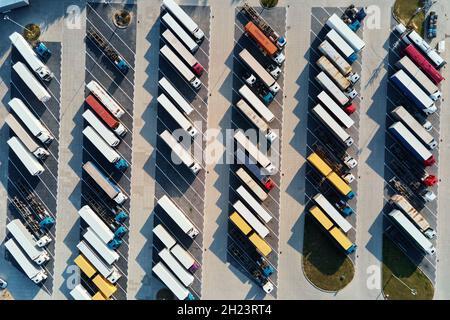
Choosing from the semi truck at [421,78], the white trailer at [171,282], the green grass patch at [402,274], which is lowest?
the green grass patch at [402,274]

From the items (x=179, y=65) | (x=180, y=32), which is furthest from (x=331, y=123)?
(x=180, y=32)

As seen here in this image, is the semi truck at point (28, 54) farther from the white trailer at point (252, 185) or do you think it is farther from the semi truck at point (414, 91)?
the semi truck at point (414, 91)

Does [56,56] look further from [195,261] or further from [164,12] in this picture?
[195,261]

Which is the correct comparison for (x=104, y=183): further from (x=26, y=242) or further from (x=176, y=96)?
(x=176, y=96)

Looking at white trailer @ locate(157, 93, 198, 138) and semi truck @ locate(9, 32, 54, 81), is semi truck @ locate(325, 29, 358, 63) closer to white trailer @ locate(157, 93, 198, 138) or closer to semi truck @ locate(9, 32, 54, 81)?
white trailer @ locate(157, 93, 198, 138)

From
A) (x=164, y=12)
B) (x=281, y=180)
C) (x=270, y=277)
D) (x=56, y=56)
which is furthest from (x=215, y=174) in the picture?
(x=56, y=56)

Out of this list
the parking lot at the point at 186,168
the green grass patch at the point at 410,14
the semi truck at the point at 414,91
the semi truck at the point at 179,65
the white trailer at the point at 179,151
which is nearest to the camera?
the semi truck at the point at 414,91

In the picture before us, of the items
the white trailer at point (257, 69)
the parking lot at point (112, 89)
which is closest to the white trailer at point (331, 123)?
the white trailer at point (257, 69)
